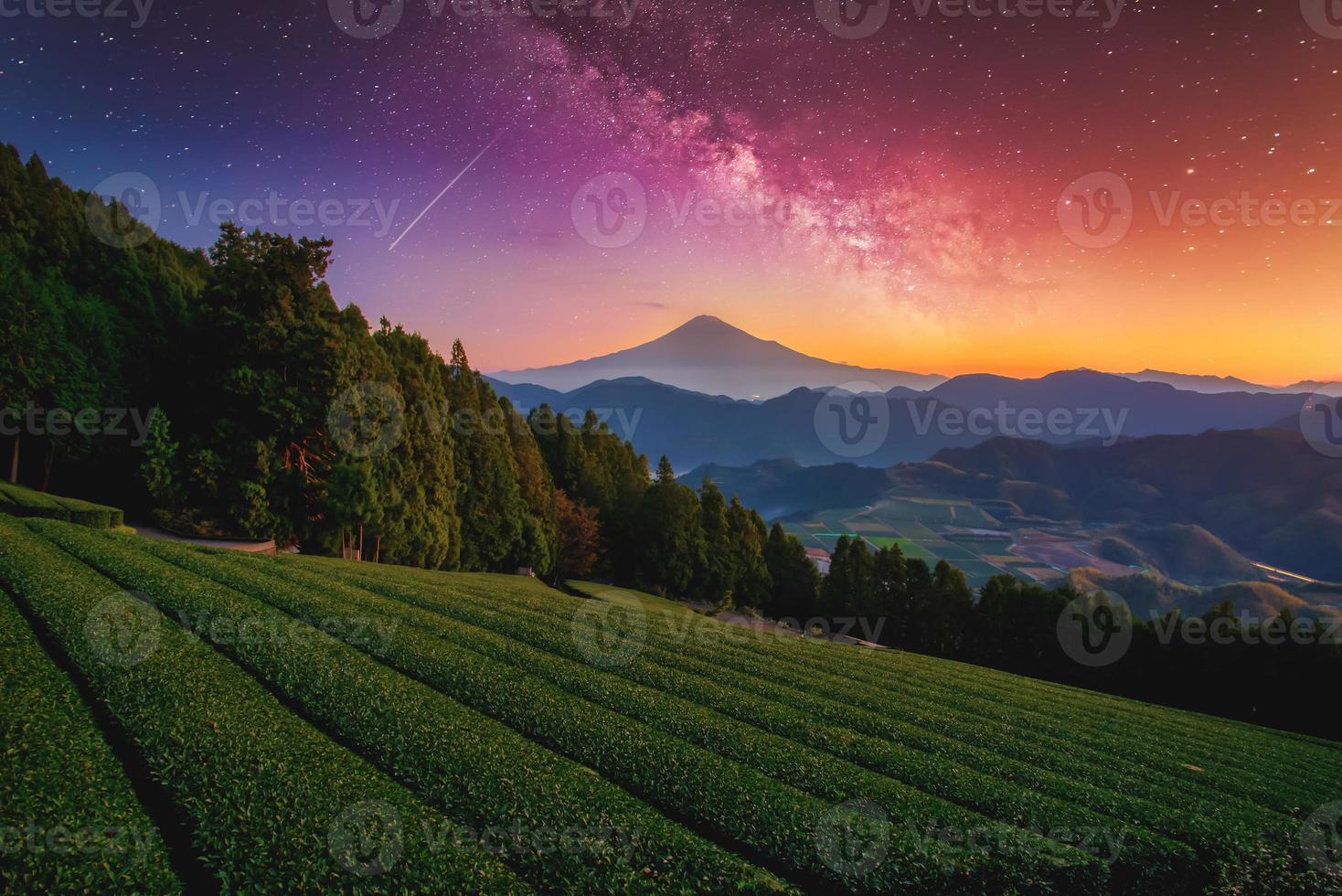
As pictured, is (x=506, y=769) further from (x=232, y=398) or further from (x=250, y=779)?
(x=232, y=398)

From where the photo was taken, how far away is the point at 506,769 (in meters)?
9.85

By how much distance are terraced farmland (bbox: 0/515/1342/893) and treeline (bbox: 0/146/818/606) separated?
13383 millimetres

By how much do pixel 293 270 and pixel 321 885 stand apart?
3888cm

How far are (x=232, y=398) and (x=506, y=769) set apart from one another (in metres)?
34.7

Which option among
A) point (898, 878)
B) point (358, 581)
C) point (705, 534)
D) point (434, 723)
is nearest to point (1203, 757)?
point (898, 878)

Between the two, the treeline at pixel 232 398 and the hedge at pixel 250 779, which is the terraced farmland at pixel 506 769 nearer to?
the hedge at pixel 250 779

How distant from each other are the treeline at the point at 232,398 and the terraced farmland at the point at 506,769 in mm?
13383

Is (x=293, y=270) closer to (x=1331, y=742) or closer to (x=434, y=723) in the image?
(x=434, y=723)

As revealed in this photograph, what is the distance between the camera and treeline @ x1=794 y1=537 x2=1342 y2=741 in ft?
129

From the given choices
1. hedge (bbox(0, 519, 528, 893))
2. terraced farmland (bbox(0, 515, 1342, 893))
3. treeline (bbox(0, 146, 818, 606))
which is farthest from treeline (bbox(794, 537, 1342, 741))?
A: hedge (bbox(0, 519, 528, 893))

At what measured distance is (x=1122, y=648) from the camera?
4550 cm

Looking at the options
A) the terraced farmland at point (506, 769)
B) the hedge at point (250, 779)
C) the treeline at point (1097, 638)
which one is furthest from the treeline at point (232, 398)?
the treeline at point (1097, 638)

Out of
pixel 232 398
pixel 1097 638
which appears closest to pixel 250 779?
pixel 232 398

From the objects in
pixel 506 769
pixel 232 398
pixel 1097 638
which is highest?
pixel 232 398
